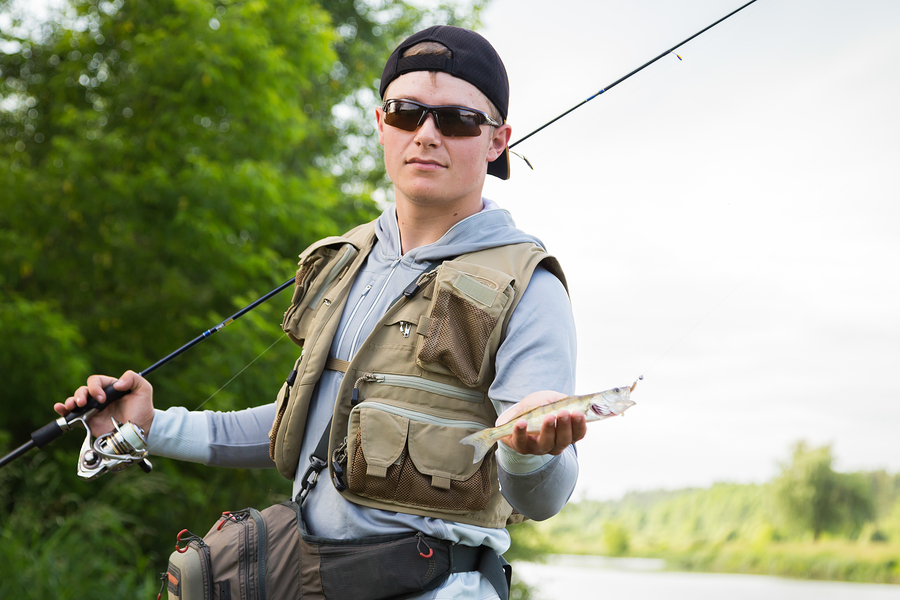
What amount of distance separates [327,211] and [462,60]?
25.9 feet

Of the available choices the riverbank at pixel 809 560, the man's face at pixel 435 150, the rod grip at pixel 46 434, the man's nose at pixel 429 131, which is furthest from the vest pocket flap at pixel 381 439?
the riverbank at pixel 809 560

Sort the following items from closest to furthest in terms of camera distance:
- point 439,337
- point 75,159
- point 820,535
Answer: point 439,337 < point 75,159 < point 820,535

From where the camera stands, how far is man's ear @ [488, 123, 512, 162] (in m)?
2.10

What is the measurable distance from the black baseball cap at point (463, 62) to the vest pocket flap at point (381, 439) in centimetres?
89

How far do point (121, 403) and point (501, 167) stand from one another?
1347mm

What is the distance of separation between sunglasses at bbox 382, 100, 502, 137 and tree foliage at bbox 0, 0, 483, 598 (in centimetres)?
580

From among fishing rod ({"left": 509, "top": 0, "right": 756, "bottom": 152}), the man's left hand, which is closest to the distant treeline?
fishing rod ({"left": 509, "top": 0, "right": 756, "bottom": 152})

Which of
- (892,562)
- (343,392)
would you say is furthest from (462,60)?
(892,562)

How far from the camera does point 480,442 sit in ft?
5.31

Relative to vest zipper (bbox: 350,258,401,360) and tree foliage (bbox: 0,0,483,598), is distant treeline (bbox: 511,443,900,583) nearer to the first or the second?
tree foliage (bbox: 0,0,483,598)

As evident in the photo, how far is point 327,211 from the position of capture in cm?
969

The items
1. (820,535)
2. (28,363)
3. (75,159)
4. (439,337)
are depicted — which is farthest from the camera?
(820,535)

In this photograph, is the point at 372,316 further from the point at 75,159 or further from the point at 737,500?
the point at 737,500

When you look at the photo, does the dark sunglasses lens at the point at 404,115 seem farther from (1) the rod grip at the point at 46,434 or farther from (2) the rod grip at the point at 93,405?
(1) the rod grip at the point at 46,434
